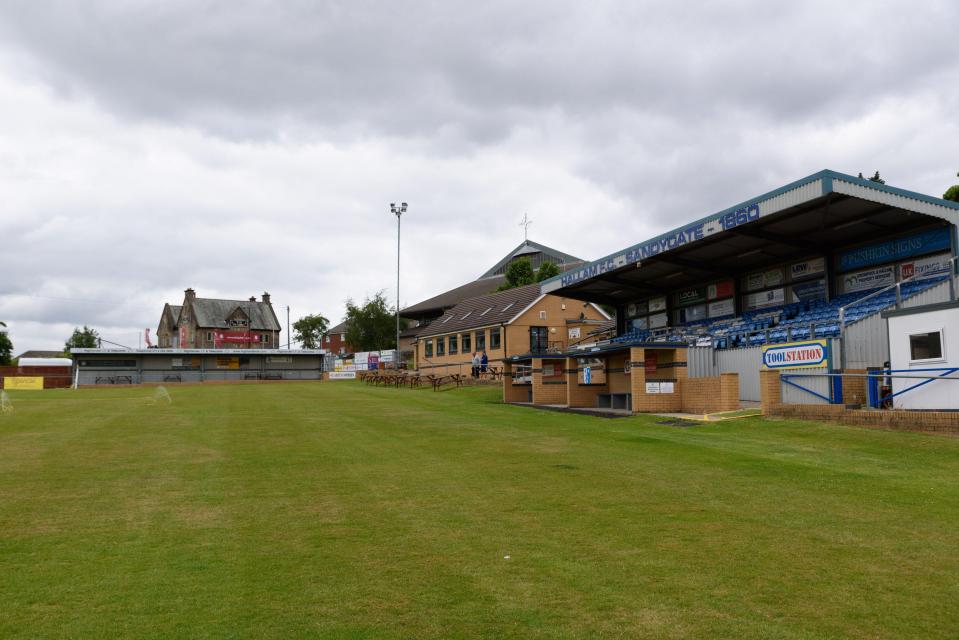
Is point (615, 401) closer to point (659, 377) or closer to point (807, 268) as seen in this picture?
point (659, 377)

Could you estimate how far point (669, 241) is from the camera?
29.8 metres

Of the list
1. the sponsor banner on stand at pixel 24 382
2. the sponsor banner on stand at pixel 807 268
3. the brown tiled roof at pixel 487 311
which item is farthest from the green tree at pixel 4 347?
the sponsor banner on stand at pixel 807 268

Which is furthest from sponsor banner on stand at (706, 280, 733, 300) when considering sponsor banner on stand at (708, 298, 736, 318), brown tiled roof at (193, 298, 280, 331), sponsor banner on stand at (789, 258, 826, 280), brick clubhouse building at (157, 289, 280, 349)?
brown tiled roof at (193, 298, 280, 331)

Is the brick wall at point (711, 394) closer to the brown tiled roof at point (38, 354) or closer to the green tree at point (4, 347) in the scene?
the green tree at point (4, 347)

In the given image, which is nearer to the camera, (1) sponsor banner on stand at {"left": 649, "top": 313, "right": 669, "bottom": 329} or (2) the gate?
(2) the gate

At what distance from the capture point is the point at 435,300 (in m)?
85.9

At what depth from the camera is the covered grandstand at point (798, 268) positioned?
22.5m

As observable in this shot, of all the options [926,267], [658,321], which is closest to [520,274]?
[658,321]

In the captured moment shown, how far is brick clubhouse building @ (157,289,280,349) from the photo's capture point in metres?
98.3

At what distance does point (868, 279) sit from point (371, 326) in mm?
56191

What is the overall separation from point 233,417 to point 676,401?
1340 centimetres

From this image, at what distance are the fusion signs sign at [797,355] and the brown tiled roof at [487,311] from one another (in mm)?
26812

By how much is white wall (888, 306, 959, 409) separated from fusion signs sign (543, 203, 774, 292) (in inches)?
322

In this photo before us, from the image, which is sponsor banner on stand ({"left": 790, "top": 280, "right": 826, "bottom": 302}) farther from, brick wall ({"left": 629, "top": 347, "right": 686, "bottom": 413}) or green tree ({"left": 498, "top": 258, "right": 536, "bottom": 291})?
green tree ({"left": 498, "top": 258, "right": 536, "bottom": 291})
